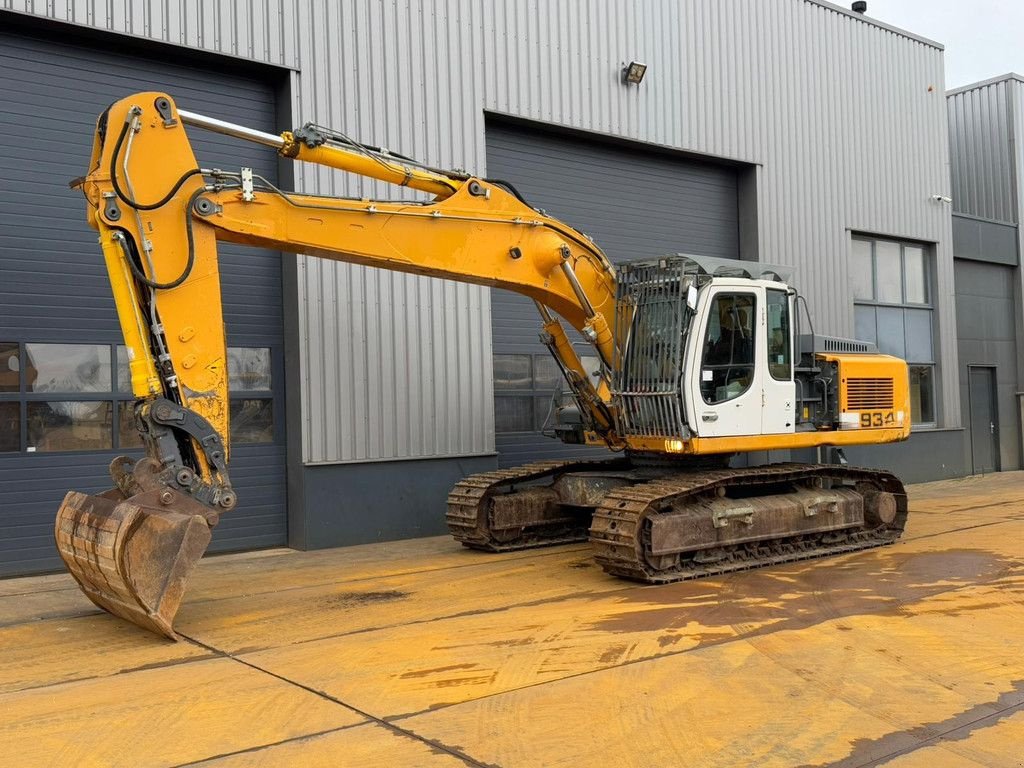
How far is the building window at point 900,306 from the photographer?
19.1 m

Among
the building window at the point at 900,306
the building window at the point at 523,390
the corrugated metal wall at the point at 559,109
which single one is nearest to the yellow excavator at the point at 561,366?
the corrugated metal wall at the point at 559,109

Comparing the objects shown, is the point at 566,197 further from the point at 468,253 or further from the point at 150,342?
the point at 150,342

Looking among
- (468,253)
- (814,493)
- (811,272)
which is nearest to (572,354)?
(468,253)

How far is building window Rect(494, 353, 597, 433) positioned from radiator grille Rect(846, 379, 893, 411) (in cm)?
418

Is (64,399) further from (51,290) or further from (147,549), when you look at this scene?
(147,549)

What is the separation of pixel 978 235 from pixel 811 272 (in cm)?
627

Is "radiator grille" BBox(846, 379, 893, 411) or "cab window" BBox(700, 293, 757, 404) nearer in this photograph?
"cab window" BBox(700, 293, 757, 404)

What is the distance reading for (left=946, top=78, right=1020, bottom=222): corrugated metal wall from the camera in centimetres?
2252

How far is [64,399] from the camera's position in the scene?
1088cm

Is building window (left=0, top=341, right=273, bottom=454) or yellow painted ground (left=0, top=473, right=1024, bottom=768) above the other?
building window (left=0, top=341, right=273, bottom=454)

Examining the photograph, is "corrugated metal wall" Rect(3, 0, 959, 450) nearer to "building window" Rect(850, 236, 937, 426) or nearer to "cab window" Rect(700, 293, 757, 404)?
"building window" Rect(850, 236, 937, 426)

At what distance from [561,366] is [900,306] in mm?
11185

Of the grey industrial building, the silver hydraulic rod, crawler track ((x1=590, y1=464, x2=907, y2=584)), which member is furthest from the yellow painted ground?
the silver hydraulic rod

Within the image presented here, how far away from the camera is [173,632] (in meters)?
7.36
